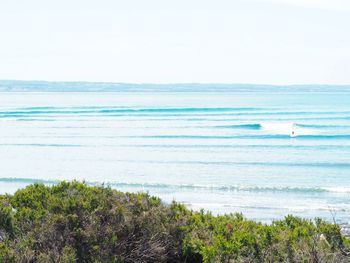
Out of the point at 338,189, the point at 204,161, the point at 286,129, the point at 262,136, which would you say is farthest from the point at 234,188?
the point at 286,129

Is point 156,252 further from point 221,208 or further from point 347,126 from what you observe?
point 347,126

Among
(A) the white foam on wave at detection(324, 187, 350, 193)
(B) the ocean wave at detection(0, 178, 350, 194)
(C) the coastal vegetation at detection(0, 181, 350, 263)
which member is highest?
(C) the coastal vegetation at detection(0, 181, 350, 263)

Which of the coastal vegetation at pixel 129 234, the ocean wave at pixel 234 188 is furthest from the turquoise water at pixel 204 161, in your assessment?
the coastal vegetation at pixel 129 234

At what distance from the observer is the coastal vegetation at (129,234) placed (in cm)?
764

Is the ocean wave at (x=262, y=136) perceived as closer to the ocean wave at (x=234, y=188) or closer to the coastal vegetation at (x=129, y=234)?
the ocean wave at (x=234, y=188)

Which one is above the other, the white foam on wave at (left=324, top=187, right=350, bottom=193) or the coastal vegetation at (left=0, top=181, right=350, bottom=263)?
the coastal vegetation at (left=0, top=181, right=350, bottom=263)

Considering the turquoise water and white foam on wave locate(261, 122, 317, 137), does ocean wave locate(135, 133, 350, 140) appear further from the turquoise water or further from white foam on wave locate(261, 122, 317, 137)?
white foam on wave locate(261, 122, 317, 137)

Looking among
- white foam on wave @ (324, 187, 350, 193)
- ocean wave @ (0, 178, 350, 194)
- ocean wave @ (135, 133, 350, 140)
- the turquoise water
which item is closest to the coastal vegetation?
the turquoise water

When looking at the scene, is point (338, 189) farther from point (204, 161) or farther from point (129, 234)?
point (129, 234)

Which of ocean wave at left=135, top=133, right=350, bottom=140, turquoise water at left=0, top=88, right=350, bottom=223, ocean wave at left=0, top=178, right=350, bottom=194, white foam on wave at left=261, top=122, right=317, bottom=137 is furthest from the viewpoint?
white foam on wave at left=261, top=122, right=317, bottom=137

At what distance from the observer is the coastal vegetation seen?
25.1ft

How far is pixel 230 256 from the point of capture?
7.73 metres

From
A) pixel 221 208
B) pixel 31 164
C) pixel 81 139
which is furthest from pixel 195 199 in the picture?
pixel 81 139

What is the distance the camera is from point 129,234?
328 inches
